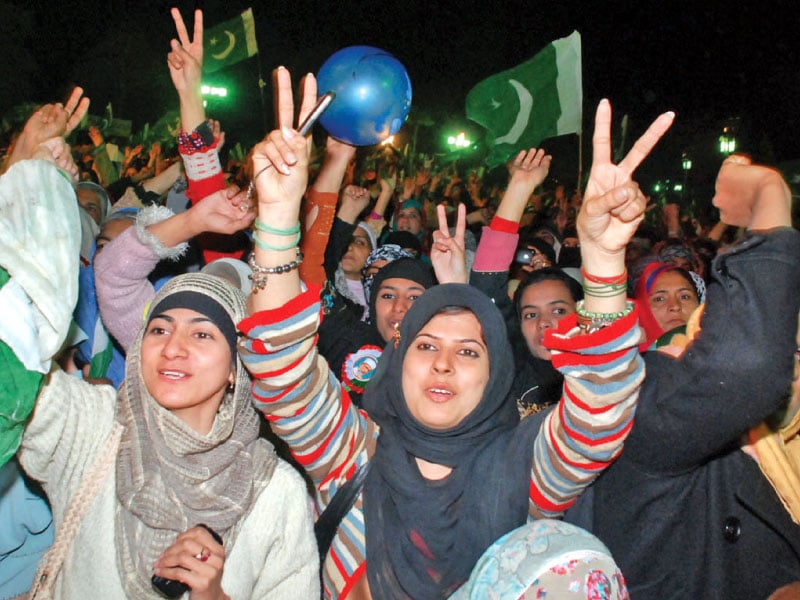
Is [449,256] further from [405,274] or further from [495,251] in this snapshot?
[405,274]

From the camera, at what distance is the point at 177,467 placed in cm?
207

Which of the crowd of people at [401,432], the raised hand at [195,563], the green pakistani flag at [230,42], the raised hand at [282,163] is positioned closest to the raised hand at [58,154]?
the crowd of people at [401,432]

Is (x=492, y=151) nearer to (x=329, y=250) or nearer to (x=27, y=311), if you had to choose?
(x=329, y=250)

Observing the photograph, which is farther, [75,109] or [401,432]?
[75,109]

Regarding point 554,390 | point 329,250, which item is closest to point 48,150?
point 329,250

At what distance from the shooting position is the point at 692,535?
6.04 feet

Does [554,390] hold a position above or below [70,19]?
below

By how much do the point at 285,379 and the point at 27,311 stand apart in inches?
26.7

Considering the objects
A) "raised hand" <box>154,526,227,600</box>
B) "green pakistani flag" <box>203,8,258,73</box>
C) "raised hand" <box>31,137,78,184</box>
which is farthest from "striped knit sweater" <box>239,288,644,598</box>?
"green pakistani flag" <box>203,8,258,73</box>

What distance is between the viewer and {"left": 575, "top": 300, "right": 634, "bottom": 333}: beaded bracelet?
158cm

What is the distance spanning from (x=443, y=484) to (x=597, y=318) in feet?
2.37

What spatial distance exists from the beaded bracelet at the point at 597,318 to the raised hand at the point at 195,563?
3.91 feet

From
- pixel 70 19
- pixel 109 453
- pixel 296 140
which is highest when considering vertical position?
pixel 70 19

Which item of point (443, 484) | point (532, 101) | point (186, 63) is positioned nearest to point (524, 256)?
point (532, 101)
